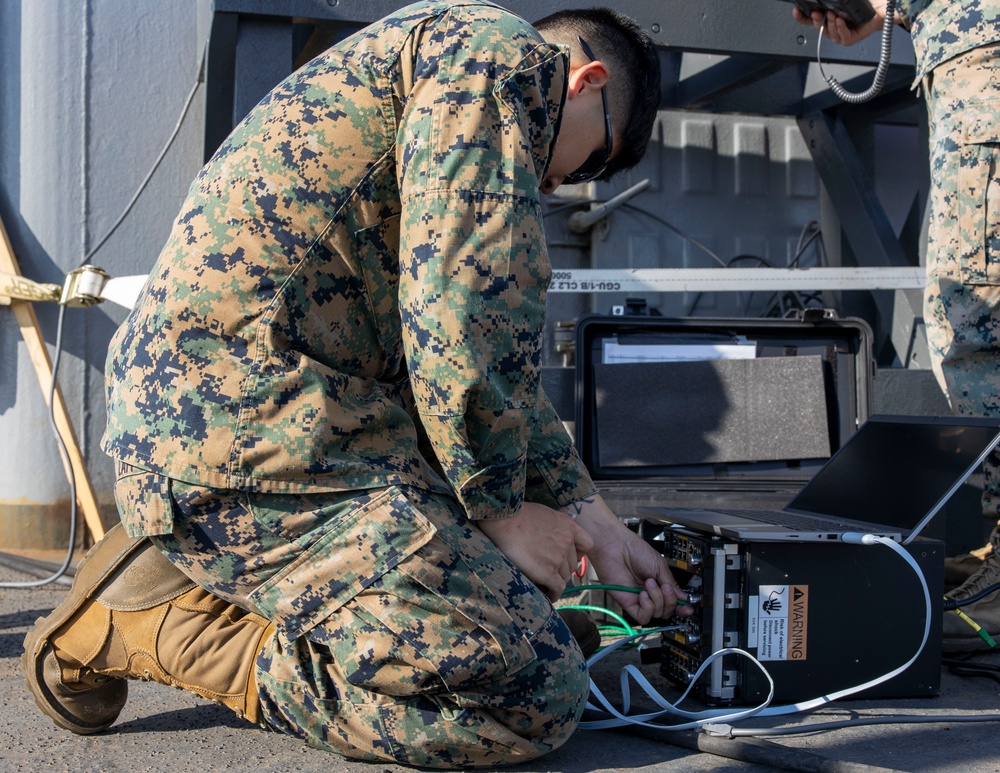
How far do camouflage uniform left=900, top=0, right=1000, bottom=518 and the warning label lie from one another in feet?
2.94

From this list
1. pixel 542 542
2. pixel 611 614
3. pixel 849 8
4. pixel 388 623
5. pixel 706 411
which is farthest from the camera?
pixel 706 411

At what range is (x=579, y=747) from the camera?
159 cm

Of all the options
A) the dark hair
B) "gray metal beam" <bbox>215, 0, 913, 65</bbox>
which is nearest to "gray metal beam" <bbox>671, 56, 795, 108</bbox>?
"gray metal beam" <bbox>215, 0, 913, 65</bbox>

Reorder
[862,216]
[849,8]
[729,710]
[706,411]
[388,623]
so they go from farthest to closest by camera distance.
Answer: [862,216] → [706,411] → [849,8] → [729,710] → [388,623]

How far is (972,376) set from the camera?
238 centimetres

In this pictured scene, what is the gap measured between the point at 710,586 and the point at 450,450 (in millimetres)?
608

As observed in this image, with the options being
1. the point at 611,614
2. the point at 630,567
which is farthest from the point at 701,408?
the point at 630,567

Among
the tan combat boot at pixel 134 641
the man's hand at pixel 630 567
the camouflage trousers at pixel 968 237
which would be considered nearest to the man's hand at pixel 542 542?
the man's hand at pixel 630 567

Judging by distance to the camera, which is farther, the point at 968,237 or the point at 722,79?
the point at 722,79

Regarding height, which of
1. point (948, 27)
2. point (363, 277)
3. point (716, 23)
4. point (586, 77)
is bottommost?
point (363, 277)

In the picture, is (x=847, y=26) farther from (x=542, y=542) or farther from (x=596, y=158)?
(x=542, y=542)

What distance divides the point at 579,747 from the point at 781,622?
438 millimetres

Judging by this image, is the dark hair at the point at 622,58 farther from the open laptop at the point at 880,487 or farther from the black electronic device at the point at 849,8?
the black electronic device at the point at 849,8

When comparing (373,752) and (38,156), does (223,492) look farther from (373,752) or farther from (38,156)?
(38,156)
